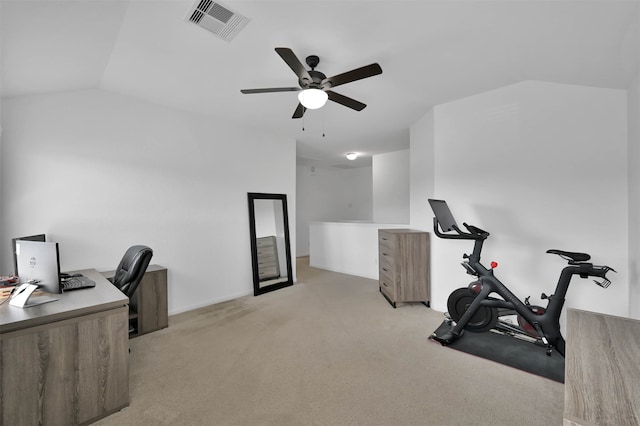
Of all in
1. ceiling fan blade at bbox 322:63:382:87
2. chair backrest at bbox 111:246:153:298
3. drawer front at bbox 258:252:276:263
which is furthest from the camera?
drawer front at bbox 258:252:276:263

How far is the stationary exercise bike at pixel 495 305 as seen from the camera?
2197 millimetres

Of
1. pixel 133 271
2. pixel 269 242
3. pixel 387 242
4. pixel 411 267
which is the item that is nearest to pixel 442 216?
pixel 411 267

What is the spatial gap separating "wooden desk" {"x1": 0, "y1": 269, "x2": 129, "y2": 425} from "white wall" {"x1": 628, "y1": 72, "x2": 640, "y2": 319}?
3965mm

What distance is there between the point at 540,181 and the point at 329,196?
5.49 meters

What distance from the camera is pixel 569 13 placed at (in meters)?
1.71

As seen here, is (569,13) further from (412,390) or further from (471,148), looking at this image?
(412,390)

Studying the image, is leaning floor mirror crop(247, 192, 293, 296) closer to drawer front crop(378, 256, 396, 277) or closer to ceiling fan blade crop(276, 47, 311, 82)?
drawer front crop(378, 256, 396, 277)

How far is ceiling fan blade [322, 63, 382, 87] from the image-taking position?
1.89 m

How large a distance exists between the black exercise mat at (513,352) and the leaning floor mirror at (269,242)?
8.28 feet

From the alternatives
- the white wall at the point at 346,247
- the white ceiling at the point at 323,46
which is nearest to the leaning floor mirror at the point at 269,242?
the white wall at the point at 346,247

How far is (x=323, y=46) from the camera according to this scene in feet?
6.82

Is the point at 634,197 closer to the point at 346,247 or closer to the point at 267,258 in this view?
the point at 346,247

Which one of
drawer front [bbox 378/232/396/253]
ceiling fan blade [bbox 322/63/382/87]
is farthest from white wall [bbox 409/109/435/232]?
ceiling fan blade [bbox 322/63/382/87]

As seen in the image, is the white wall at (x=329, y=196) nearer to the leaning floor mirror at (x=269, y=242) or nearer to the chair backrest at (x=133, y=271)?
the leaning floor mirror at (x=269, y=242)
